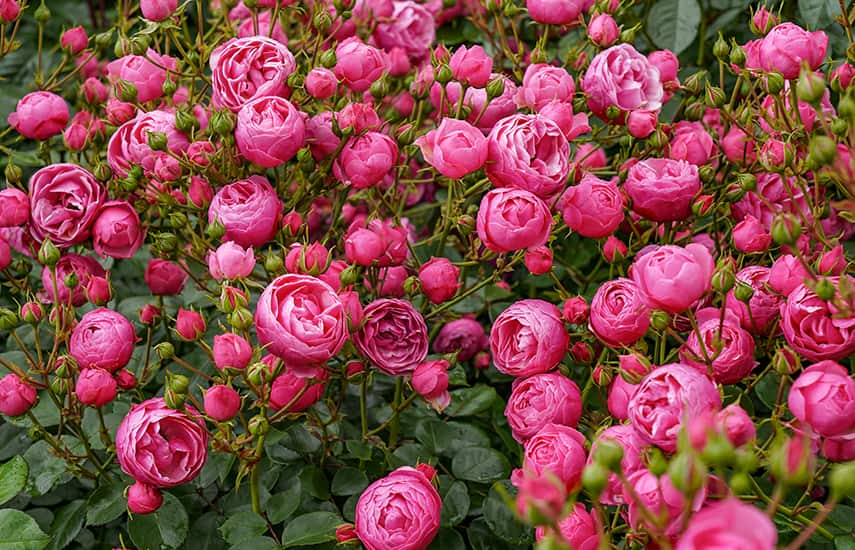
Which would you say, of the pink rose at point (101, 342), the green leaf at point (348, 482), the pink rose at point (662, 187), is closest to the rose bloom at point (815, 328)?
the pink rose at point (662, 187)

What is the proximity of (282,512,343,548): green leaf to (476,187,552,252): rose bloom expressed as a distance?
1.25ft

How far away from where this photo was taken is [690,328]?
109cm

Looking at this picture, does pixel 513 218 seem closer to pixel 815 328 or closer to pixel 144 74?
pixel 815 328

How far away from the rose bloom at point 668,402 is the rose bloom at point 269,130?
1.72 feet

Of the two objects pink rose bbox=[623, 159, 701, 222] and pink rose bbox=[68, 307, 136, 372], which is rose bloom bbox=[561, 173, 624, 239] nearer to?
pink rose bbox=[623, 159, 701, 222]

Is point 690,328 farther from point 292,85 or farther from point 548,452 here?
point 292,85

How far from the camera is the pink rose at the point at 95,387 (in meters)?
1.07

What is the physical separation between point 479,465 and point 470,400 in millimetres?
136

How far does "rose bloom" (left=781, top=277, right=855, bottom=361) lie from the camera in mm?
909

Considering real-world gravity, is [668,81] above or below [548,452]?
above

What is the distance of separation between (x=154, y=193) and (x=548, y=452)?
65cm

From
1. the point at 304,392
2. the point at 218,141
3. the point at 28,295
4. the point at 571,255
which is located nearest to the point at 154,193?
the point at 218,141

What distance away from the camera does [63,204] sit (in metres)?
1.21

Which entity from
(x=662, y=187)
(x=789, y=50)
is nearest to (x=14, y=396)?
(x=662, y=187)
